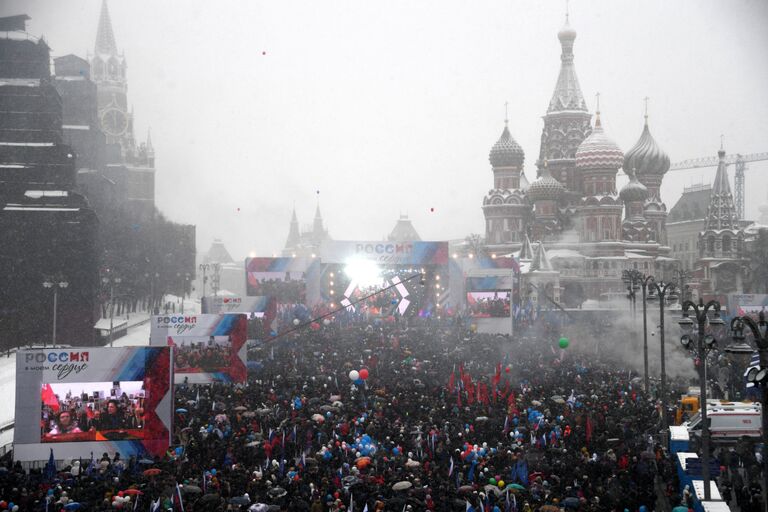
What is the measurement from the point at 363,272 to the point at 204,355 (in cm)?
3107

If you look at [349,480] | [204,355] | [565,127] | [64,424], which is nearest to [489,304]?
[204,355]

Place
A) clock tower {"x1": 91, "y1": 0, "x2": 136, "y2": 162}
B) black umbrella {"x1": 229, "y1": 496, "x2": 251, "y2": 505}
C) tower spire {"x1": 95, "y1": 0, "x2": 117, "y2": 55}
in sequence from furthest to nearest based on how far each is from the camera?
tower spire {"x1": 95, "y1": 0, "x2": 117, "y2": 55}
clock tower {"x1": 91, "y1": 0, "x2": 136, "y2": 162}
black umbrella {"x1": 229, "y1": 496, "x2": 251, "y2": 505}

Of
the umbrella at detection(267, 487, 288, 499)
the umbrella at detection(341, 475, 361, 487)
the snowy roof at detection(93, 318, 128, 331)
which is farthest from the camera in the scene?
the snowy roof at detection(93, 318, 128, 331)

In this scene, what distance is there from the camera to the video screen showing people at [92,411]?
71.1 feet

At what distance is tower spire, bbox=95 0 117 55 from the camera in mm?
140125

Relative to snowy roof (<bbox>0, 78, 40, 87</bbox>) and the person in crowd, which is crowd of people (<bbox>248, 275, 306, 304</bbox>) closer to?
snowy roof (<bbox>0, 78, 40, 87</bbox>)

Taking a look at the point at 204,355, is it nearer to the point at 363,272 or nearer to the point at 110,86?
the point at 363,272

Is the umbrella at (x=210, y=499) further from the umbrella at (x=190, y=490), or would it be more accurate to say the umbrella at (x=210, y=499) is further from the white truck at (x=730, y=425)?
the white truck at (x=730, y=425)

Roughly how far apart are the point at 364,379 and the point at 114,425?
31.4ft

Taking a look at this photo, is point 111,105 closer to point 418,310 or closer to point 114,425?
point 418,310

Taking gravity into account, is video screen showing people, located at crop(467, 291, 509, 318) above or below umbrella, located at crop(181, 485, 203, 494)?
above

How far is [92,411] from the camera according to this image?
21.9 meters

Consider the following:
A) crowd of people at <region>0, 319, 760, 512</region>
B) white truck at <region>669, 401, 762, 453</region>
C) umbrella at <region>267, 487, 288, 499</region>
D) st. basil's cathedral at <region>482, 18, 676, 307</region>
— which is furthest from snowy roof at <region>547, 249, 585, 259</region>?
umbrella at <region>267, 487, 288, 499</region>

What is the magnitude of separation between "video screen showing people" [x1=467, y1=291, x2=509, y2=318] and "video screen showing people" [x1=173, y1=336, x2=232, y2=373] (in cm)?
2201
